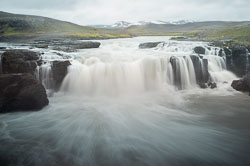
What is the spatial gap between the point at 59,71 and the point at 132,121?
270 inches

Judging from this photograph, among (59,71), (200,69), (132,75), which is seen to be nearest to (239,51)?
(200,69)

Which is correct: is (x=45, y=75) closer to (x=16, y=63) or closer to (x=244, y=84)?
(x=16, y=63)

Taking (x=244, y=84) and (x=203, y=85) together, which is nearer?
(x=244, y=84)

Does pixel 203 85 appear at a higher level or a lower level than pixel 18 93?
lower

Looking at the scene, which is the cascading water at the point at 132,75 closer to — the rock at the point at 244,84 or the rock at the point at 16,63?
the rock at the point at 16,63

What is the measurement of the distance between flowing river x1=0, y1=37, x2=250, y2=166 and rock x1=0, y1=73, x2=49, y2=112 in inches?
16.8

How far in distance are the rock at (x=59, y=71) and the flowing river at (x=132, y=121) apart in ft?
1.12

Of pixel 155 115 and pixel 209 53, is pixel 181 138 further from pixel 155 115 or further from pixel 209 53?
pixel 209 53

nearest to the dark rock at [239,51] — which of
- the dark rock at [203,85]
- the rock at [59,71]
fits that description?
the dark rock at [203,85]

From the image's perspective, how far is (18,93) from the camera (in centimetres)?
836

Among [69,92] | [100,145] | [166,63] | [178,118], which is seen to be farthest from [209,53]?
[100,145]

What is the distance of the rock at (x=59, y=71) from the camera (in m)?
12.0

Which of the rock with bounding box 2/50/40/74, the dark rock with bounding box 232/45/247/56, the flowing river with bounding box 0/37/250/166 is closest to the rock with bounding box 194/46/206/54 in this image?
the dark rock with bounding box 232/45/247/56

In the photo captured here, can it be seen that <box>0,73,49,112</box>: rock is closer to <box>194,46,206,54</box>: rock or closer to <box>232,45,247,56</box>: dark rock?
<box>194,46,206,54</box>: rock
